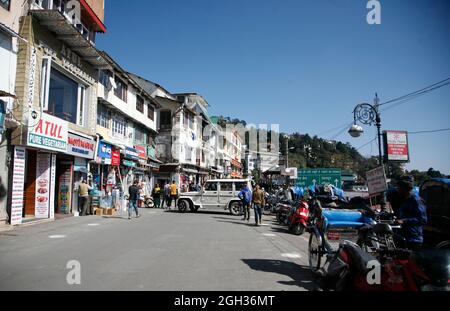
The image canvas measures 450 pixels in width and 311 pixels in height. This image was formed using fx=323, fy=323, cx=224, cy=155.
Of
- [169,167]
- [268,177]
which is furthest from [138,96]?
[268,177]

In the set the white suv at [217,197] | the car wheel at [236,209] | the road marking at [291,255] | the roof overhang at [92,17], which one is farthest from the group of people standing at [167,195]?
the road marking at [291,255]

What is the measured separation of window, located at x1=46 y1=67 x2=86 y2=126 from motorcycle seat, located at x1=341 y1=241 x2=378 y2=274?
14.1m

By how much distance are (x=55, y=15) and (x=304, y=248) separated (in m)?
12.5

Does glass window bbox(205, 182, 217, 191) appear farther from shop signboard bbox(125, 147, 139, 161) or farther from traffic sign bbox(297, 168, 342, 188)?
traffic sign bbox(297, 168, 342, 188)

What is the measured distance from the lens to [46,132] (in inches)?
504

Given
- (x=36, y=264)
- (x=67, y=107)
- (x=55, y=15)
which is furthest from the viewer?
(x=67, y=107)

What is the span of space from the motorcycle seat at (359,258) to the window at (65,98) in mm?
14120

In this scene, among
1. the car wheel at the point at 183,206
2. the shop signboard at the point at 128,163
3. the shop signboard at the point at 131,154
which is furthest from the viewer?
the shop signboard at the point at 131,154

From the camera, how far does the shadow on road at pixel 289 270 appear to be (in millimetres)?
5766

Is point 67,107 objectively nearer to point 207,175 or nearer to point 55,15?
point 55,15

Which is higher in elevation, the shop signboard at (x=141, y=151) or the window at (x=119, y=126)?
the window at (x=119, y=126)

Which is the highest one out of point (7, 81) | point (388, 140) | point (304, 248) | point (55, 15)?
point (55, 15)

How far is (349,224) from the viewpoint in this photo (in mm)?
6770

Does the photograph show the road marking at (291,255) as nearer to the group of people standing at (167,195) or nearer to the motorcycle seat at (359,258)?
the motorcycle seat at (359,258)
